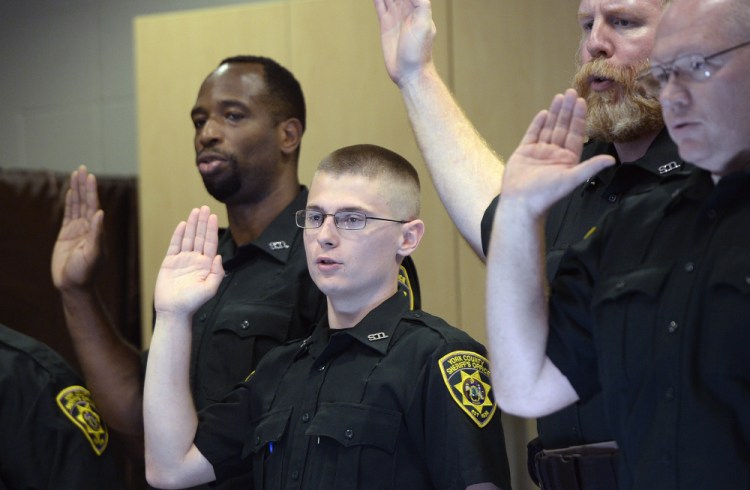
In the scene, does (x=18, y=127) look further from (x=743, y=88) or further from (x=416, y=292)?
(x=743, y=88)

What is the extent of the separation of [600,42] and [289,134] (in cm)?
107

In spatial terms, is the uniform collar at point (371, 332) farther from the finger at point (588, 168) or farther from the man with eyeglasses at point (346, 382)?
the finger at point (588, 168)

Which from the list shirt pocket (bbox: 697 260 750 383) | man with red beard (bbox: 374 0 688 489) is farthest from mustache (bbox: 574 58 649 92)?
shirt pocket (bbox: 697 260 750 383)

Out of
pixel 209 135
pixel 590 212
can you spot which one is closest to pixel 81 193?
pixel 209 135

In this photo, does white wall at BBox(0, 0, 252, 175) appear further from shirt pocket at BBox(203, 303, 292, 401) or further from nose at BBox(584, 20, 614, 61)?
nose at BBox(584, 20, 614, 61)

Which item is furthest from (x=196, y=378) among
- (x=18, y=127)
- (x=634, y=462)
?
(x=18, y=127)

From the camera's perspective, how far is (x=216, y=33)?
137 inches

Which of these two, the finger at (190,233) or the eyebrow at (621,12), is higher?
the eyebrow at (621,12)

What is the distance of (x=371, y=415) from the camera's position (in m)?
1.90

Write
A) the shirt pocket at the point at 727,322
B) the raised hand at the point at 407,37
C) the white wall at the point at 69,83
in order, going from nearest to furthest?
the shirt pocket at the point at 727,322 < the raised hand at the point at 407,37 < the white wall at the point at 69,83

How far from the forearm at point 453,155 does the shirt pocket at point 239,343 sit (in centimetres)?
63

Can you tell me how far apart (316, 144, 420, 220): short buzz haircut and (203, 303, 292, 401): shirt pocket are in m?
0.40

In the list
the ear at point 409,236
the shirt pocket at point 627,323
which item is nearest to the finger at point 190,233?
the ear at point 409,236

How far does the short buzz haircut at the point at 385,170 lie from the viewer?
7.02 feet
